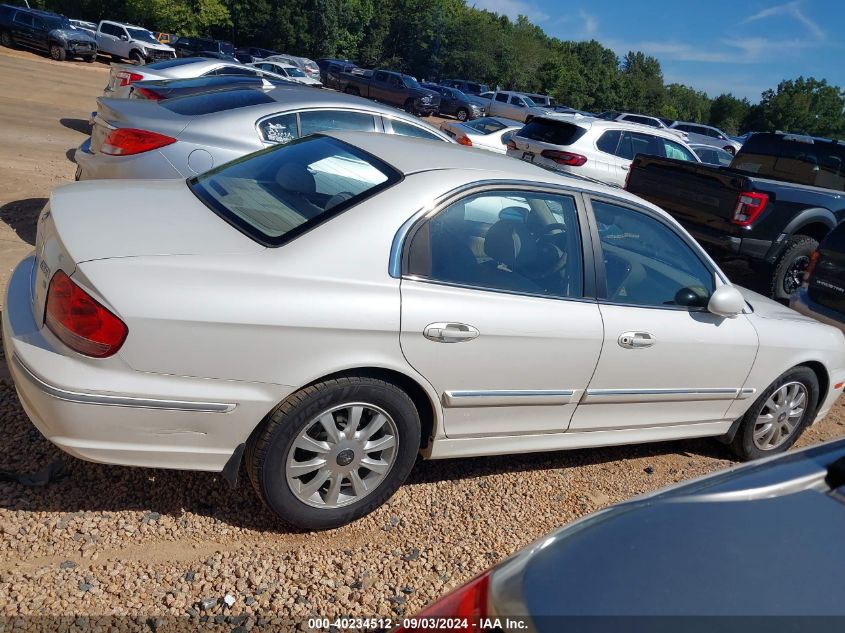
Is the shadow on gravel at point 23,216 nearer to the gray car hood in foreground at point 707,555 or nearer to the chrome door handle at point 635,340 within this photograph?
the chrome door handle at point 635,340

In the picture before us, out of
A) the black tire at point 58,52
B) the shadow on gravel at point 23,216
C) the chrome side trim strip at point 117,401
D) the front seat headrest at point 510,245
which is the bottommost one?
the black tire at point 58,52

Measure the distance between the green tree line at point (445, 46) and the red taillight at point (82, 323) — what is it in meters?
52.1

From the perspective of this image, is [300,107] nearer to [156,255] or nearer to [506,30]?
[156,255]

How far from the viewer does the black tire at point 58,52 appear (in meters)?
28.9

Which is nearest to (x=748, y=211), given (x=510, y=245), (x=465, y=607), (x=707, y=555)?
(x=510, y=245)

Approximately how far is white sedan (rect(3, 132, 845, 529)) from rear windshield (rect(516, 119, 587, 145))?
748 cm

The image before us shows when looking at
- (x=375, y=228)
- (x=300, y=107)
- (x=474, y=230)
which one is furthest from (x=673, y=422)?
(x=300, y=107)

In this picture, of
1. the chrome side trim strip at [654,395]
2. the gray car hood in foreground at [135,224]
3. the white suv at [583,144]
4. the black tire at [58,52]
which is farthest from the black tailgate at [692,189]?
the black tire at [58,52]

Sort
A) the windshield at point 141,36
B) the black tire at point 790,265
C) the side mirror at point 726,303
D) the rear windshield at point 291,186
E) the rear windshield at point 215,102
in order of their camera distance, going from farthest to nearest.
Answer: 1. the windshield at point 141,36
2. the black tire at point 790,265
3. the rear windshield at point 215,102
4. the side mirror at point 726,303
5. the rear windshield at point 291,186

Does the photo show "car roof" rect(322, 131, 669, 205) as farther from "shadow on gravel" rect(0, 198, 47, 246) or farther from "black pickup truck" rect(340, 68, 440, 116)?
"black pickup truck" rect(340, 68, 440, 116)

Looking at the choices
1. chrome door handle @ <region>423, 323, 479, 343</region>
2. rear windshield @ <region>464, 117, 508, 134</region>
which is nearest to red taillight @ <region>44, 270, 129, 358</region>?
chrome door handle @ <region>423, 323, 479, 343</region>

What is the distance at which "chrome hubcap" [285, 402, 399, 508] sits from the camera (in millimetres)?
2869

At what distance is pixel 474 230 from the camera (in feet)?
10.7

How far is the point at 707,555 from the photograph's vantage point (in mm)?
1624
